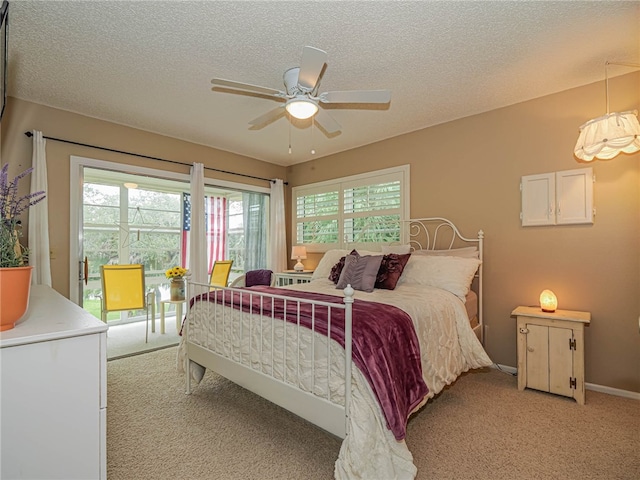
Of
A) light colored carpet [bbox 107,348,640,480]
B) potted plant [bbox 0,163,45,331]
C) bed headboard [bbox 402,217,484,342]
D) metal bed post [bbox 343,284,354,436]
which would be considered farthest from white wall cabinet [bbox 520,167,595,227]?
potted plant [bbox 0,163,45,331]

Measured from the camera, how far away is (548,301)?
272cm

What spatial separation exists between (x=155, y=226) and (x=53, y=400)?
17.0ft

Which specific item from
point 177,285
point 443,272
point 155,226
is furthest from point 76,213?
point 443,272

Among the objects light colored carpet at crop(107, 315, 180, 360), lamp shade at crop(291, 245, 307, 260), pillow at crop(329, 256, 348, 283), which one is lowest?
light colored carpet at crop(107, 315, 180, 360)

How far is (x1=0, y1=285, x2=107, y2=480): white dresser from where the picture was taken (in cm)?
95

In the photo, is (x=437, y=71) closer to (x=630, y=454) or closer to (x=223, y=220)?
(x=630, y=454)

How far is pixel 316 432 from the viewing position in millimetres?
2115

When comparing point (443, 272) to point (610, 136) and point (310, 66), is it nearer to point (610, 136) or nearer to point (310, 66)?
point (610, 136)

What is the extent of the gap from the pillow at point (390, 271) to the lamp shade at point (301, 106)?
1.51 meters

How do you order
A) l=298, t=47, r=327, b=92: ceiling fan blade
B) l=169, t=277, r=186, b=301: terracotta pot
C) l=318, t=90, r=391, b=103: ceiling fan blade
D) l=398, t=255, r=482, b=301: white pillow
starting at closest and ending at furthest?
1. l=298, t=47, r=327, b=92: ceiling fan blade
2. l=318, t=90, r=391, b=103: ceiling fan blade
3. l=398, t=255, r=482, b=301: white pillow
4. l=169, t=277, r=186, b=301: terracotta pot

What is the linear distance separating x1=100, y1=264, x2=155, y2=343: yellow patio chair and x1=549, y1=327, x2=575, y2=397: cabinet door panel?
4246 millimetres

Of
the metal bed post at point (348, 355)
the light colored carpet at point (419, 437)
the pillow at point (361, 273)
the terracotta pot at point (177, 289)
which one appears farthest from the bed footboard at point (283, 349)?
the terracotta pot at point (177, 289)

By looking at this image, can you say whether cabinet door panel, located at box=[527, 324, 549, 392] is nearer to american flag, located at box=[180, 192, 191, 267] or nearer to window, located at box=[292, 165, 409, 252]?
window, located at box=[292, 165, 409, 252]

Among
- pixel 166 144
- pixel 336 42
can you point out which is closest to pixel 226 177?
pixel 166 144
